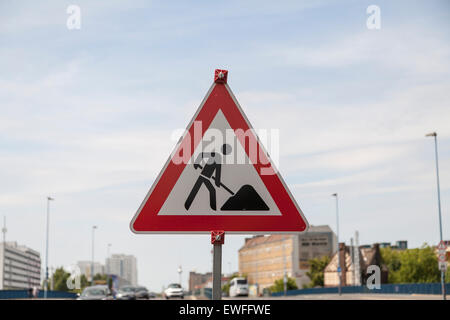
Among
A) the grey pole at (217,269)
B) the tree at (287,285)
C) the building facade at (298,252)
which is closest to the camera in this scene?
the grey pole at (217,269)

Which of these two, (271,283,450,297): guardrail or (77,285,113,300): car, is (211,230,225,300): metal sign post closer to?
(77,285,113,300): car

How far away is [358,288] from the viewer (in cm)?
9219

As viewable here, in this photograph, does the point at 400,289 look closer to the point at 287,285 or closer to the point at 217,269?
the point at 287,285

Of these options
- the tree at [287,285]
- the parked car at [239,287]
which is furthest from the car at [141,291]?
the tree at [287,285]

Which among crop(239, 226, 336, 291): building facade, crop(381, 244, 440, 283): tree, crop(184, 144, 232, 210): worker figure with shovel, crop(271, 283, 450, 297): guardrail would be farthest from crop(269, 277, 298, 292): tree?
crop(184, 144, 232, 210): worker figure with shovel

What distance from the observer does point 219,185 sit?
3518 mm

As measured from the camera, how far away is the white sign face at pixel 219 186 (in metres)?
3.51

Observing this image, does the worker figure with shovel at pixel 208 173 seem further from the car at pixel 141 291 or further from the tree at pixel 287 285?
the tree at pixel 287 285

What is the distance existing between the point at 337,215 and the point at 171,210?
302 ft

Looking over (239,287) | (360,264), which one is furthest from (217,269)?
(360,264)

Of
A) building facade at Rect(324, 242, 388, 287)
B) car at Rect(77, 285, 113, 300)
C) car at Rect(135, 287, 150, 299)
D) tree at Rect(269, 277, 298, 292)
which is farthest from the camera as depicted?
tree at Rect(269, 277, 298, 292)

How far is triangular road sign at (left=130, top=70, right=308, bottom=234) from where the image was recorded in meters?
3.51
